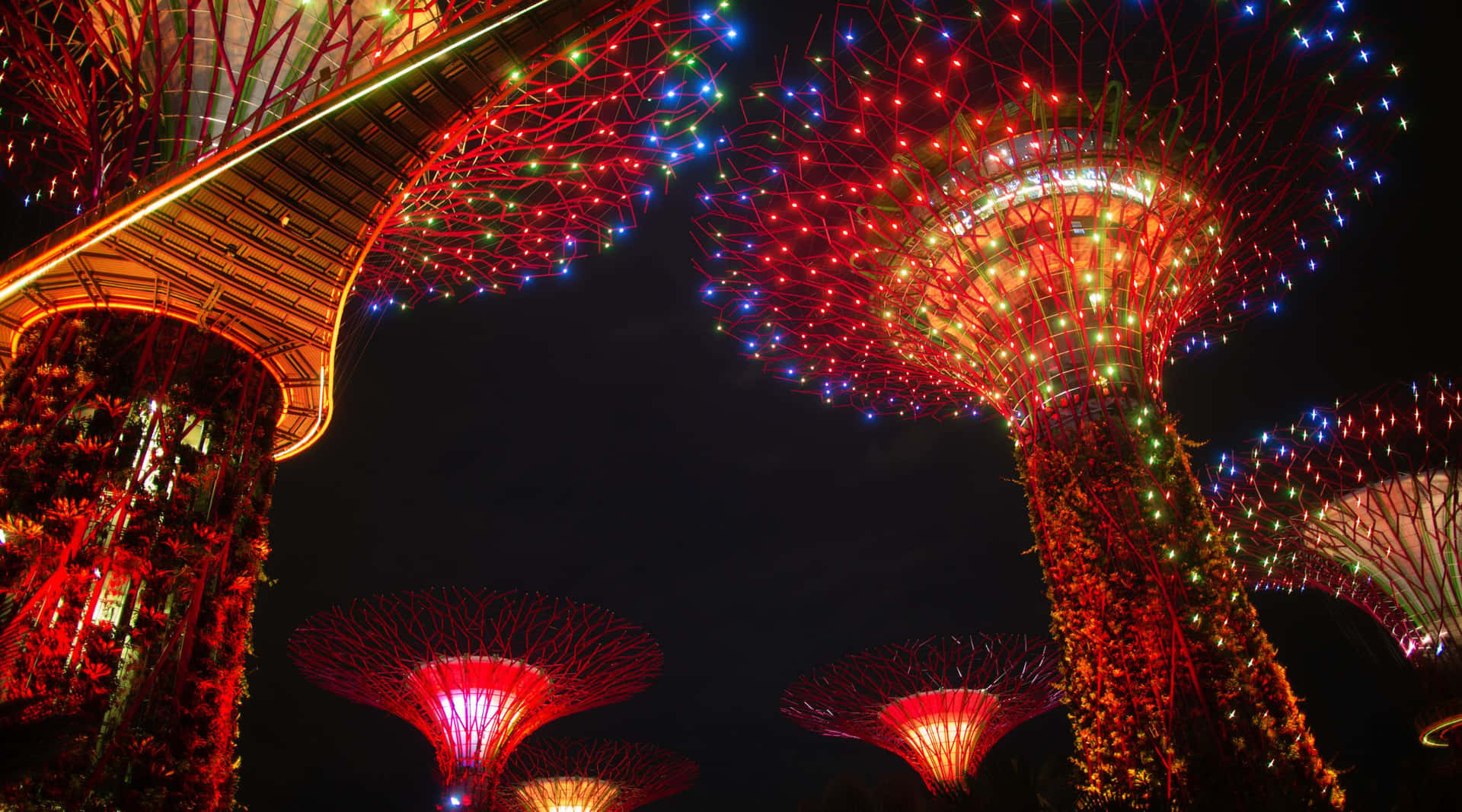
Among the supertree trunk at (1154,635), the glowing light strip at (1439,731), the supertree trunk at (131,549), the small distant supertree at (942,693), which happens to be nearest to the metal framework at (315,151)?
the supertree trunk at (131,549)

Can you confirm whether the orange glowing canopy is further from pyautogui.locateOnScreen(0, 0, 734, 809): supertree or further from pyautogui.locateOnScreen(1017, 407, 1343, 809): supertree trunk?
pyautogui.locateOnScreen(1017, 407, 1343, 809): supertree trunk

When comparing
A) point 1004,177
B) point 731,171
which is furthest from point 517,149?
point 1004,177

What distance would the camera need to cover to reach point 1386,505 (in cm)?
1686

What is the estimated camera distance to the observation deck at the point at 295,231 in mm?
7918

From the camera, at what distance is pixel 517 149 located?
10406 millimetres

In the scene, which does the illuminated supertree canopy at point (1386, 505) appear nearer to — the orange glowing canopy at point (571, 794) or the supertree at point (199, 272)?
the supertree at point (199, 272)

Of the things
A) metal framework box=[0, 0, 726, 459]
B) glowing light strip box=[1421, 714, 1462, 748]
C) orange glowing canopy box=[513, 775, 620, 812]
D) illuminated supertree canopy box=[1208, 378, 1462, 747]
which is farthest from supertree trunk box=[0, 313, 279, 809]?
glowing light strip box=[1421, 714, 1462, 748]

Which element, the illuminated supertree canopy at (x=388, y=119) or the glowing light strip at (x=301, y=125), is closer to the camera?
the glowing light strip at (x=301, y=125)

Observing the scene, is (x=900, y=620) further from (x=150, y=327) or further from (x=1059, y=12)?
(x=150, y=327)

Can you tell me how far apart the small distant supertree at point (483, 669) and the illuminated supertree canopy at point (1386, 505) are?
14.5 meters

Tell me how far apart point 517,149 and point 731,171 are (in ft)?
10.1

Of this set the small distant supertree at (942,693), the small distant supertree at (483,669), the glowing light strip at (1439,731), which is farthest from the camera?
the small distant supertree at (942,693)

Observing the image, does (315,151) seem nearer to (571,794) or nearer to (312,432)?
(312,432)

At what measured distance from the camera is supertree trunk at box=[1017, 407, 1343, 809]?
337 inches
